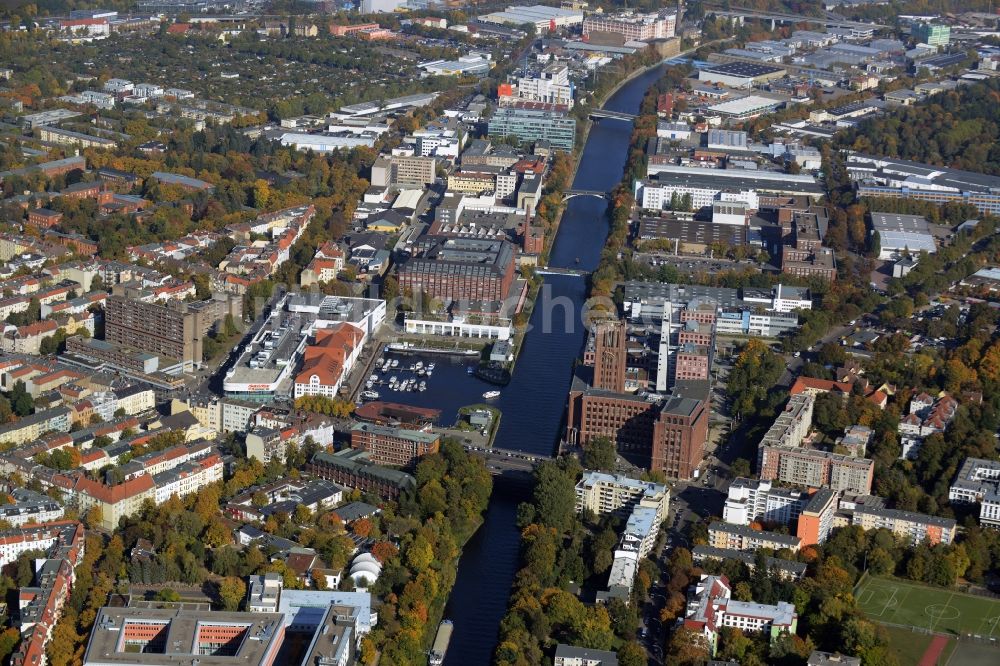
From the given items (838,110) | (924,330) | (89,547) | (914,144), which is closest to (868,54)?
(838,110)

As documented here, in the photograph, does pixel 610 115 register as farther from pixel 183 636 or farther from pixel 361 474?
pixel 183 636

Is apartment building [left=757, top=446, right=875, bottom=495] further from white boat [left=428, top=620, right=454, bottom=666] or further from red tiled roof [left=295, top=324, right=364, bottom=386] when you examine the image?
red tiled roof [left=295, top=324, right=364, bottom=386]

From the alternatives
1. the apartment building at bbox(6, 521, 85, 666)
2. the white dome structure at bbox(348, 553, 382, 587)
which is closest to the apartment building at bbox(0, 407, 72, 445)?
the apartment building at bbox(6, 521, 85, 666)

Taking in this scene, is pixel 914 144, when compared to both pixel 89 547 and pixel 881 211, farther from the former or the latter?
pixel 89 547

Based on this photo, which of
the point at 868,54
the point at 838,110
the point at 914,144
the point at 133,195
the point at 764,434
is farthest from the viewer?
the point at 868,54

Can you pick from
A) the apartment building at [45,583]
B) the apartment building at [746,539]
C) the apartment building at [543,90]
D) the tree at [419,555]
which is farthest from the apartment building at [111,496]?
the apartment building at [543,90]

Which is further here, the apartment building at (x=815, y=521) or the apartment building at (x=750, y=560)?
the apartment building at (x=815, y=521)

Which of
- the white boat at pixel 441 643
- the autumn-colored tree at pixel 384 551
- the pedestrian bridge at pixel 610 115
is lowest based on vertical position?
the white boat at pixel 441 643

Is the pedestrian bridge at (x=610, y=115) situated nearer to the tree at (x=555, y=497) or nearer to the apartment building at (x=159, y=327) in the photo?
the apartment building at (x=159, y=327)
